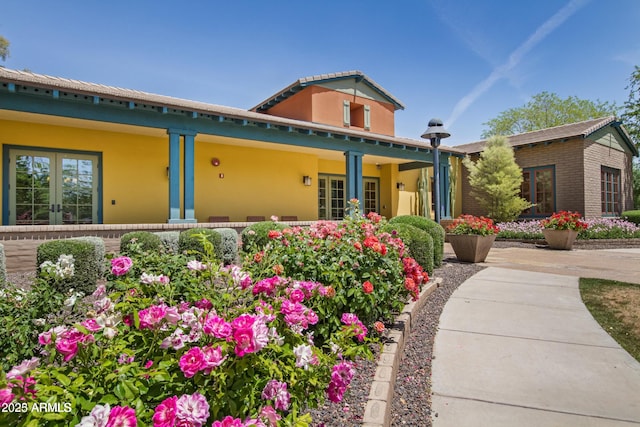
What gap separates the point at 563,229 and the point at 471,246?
4719mm

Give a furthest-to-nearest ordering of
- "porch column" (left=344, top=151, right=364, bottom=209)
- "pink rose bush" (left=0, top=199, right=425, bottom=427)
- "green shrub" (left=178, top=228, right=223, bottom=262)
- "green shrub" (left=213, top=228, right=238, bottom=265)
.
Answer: "porch column" (left=344, top=151, right=364, bottom=209) → "green shrub" (left=213, top=228, right=238, bottom=265) → "green shrub" (left=178, top=228, right=223, bottom=262) → "pink rose bush" (left=0, top=199, right=425, bottom=427)

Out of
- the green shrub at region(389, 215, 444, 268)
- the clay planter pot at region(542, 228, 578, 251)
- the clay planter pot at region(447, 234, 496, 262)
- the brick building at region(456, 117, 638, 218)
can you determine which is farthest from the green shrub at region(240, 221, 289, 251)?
the brick building at region(456, 117, 638, 218)

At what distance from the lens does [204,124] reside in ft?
28.9

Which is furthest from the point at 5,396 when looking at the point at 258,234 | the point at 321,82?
the point at 321,82

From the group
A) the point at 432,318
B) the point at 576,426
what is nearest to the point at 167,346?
the point at 576,426

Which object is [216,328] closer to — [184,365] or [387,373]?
[184,365]

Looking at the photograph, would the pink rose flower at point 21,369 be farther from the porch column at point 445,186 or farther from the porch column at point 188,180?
the porch column at point 445,186

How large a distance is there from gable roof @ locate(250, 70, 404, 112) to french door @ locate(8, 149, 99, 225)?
8445 millimetres

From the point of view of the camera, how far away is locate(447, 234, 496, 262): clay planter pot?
7449 millimetres

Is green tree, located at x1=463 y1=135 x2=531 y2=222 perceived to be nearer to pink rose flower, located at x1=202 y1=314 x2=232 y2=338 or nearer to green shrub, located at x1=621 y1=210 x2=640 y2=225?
green shrub, located at x1=621 y1=210 x2=640 y2=225

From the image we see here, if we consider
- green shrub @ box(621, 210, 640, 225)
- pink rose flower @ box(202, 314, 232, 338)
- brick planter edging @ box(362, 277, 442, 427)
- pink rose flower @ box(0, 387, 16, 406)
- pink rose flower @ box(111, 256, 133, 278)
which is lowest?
brick planter edging @ box(362, 277, 442, 427)

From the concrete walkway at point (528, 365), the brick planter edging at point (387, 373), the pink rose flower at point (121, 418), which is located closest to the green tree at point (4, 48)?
the brick planter edging at point (387, 373)

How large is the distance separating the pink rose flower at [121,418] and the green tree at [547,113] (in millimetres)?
35381

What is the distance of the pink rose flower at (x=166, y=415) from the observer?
3.22 feet
